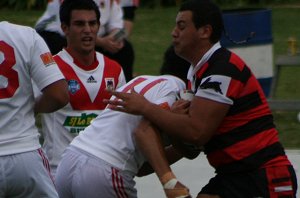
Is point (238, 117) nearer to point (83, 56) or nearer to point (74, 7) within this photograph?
point (83, 56)

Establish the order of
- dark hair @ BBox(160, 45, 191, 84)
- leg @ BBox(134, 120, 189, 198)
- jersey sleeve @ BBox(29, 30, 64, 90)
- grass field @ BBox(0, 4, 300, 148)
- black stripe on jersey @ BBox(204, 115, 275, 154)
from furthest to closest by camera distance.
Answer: grass field @ BBox(0, 4, 300, 148) < dark hair @ BBox(160, 45, 191, 84) < jersey sleeve @ BBox(29, 30, 64, 90) < black stripe on jersey @ BBox(204, 115, 275, 154) < leg @ BBox(134, 120, 189, 198)

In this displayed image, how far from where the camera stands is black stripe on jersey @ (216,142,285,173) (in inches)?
171

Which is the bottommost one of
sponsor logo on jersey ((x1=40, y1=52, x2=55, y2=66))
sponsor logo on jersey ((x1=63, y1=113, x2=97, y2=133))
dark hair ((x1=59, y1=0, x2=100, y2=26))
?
sponsor logo on jersey ((x1=63, y1=113, x2=97, y2=133))

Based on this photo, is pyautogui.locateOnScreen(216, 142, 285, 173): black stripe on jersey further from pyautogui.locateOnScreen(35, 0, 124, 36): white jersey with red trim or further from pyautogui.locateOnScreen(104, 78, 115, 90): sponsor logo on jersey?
pyautogui.locateOnScreen(35, 0, 124, 36): white jersey with red trim

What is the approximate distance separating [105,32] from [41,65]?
125 inches

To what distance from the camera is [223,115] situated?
4.26 meters

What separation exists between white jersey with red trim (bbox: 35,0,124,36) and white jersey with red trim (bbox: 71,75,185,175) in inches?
120

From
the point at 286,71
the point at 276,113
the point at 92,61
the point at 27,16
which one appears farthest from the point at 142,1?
the point at 92,61

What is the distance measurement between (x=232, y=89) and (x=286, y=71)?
8.30 metres

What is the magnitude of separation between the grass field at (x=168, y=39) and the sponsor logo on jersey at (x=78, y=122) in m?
3.37

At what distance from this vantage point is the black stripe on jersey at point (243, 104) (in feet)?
14.1

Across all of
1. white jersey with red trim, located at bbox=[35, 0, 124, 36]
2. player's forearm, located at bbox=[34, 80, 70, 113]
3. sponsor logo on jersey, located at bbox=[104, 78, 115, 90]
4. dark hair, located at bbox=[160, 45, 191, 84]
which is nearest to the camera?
player's forearm, located at bbox=[34, 80, 70, 113]

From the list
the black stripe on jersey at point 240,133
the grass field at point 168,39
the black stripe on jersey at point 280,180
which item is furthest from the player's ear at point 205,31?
the grass field at point 168,39

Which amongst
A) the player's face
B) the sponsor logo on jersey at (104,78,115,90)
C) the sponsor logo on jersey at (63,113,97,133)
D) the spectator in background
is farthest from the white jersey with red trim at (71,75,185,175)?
the spectator in background
